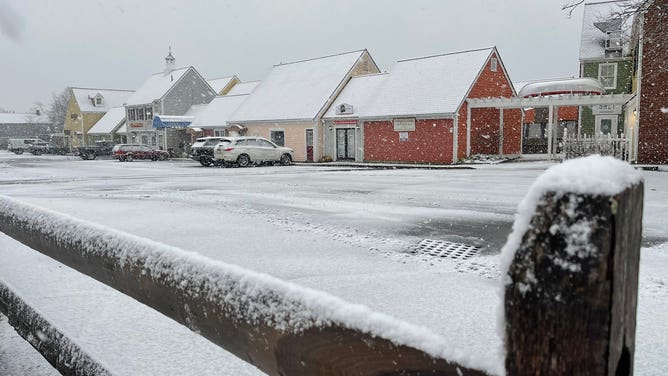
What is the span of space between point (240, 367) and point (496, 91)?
28530 mm

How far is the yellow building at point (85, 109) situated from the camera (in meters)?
62.9

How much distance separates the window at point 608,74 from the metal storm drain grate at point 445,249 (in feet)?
113

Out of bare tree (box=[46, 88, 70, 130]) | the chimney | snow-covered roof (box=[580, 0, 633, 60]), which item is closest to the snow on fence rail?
snow-covered roof (box=[580, 0, 633, 60])

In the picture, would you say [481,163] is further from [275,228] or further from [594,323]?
[594,323]

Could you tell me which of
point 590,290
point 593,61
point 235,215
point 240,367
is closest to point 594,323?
point 590,290

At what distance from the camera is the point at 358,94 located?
31.4 meters

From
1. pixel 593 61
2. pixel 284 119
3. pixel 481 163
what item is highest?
pixel 593 61

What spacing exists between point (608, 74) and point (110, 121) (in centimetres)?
5096

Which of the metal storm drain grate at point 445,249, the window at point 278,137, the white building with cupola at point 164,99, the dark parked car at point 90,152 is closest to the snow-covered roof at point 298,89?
the window at point 278,137

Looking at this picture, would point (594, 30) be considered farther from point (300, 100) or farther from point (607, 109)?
point (300, 100)

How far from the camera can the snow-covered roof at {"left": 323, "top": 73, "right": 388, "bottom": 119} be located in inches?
1191

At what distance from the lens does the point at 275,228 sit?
6.68 m

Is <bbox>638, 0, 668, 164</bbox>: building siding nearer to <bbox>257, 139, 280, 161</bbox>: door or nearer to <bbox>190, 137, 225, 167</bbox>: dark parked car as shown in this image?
<bbox>257, 139, 280, 161</bbox>: door

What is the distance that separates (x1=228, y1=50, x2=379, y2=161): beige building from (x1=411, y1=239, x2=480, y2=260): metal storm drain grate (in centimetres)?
2550
